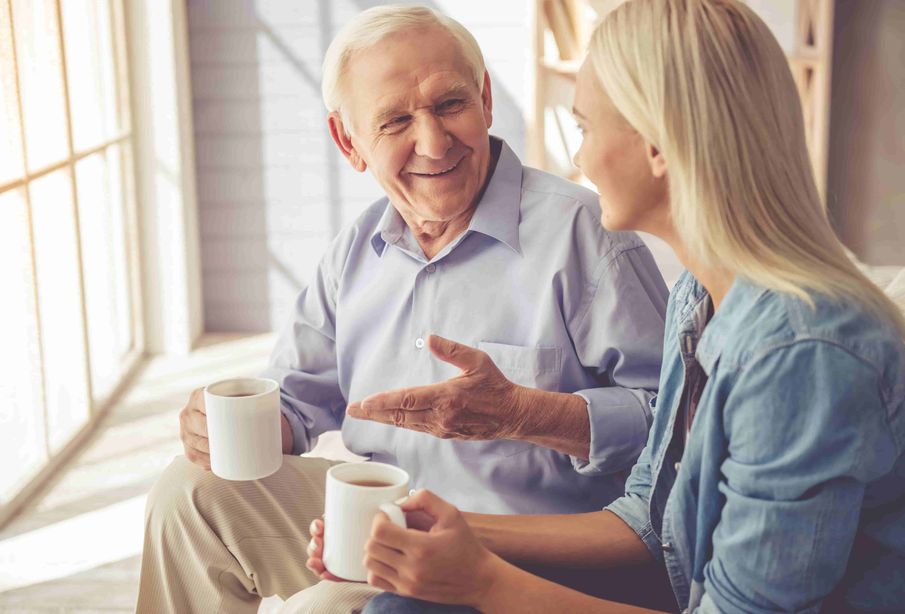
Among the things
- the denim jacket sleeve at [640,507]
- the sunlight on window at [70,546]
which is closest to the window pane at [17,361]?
the sunlight on window at [70,546]

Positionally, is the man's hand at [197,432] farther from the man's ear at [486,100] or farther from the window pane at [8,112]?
the window pane at [8,112]

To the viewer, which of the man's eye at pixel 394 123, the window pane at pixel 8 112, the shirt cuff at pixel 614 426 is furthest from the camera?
the window pane at pixel 8 112

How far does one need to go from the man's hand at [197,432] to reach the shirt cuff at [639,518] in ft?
2.11

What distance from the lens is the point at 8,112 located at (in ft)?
9.61

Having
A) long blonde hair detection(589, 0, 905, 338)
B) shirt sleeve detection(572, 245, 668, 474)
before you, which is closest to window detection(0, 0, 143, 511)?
shirt sleeve detection(572, 245, 668, 474)

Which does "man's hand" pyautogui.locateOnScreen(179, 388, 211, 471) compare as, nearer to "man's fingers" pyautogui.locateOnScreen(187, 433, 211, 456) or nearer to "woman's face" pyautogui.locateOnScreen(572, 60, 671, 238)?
"man's fingers" pyautogui.locateOnScreen(187, 433, 211, 456)

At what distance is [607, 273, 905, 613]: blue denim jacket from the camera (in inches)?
39.9

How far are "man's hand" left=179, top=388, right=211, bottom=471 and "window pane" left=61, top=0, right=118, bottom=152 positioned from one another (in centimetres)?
225

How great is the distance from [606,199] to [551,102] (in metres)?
3.60

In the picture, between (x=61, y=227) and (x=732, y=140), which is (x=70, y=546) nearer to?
(x=61, y=227)

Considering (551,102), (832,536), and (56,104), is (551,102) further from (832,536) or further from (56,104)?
(832,536)

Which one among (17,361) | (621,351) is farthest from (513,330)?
(17,361)

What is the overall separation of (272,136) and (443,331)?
10.2 ft

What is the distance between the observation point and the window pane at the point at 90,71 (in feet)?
12.1
